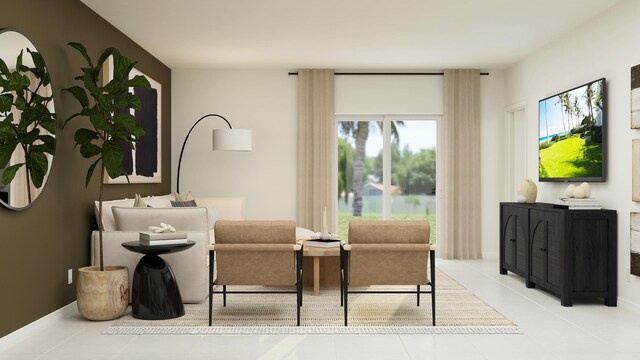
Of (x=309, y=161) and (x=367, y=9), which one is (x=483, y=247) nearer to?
(x=309, y=161)

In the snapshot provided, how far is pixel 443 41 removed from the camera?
6.83 meters

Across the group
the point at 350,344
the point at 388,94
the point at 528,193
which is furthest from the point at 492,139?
the point at 350,344

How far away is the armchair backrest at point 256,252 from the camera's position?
14.8 ft

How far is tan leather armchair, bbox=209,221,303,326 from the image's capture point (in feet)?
14.8

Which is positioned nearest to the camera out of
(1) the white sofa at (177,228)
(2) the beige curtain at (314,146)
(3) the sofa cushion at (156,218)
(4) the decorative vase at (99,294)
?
(4) the decorative vase at (99,294)

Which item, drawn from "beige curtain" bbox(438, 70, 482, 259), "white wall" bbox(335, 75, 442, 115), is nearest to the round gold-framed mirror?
"white wall" bbox(335, 75, 442, 115)

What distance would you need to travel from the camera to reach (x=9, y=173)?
4.05m

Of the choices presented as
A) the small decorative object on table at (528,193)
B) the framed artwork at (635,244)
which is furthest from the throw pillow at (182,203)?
the framed artwork at (635,244)

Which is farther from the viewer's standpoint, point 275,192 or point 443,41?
point 275,192

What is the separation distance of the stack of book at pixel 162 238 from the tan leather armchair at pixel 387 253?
1331mm

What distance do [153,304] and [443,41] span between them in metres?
4.29

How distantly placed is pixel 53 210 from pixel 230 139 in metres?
3.15

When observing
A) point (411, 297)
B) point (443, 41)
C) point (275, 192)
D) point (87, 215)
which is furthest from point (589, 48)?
point (87, 215)

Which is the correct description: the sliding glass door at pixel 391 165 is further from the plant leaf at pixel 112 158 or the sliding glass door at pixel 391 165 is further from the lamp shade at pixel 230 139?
the plant leaf at pixel 112 158
